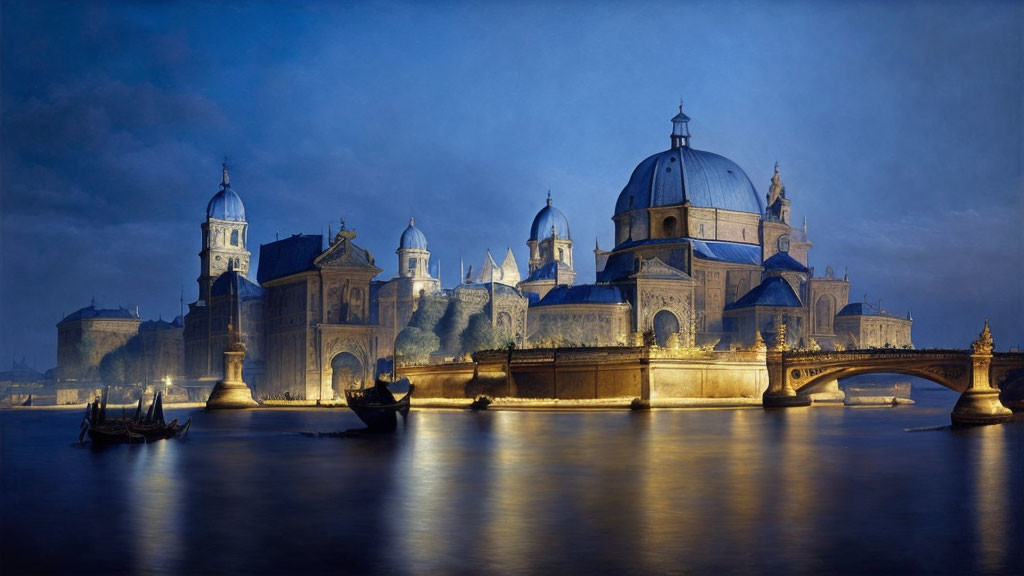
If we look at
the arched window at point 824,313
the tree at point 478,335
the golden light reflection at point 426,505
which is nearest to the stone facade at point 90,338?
the tree at point 478,335

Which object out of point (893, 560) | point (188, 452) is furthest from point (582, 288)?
point (893, 560)

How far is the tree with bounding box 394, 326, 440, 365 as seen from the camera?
10856 cm

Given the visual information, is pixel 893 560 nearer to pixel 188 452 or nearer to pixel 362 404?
pixel 188 452

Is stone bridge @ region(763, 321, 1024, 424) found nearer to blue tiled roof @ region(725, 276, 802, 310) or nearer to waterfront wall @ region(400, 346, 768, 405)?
waterfront wall @ region(400, 346, 768, 405)

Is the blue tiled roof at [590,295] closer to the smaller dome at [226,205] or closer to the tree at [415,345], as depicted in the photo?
the tree at [415,345]

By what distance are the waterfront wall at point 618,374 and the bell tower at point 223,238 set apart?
6132 centimetres

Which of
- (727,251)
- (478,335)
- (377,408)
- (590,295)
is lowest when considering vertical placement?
(377,408)

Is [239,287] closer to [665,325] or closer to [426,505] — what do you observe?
[665,325]

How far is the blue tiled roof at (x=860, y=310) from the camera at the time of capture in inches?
4279

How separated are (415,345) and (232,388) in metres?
18.8

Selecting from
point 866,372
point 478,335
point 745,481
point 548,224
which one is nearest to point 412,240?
point 548,224

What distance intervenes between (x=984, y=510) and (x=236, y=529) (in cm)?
1835

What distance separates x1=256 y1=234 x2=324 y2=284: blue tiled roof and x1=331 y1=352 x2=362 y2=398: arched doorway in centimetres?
978

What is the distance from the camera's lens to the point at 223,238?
139 m
